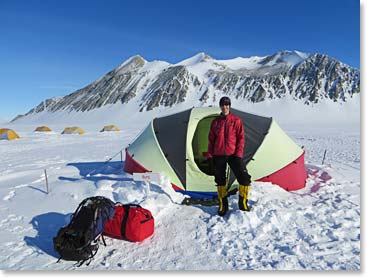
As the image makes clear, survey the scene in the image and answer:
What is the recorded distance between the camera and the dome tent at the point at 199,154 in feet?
22.4

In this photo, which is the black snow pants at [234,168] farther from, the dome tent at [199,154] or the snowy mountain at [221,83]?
the snowy mountain at [221,83]

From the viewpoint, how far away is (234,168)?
18.3ft

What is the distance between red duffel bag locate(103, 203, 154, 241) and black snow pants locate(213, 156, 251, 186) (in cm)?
164

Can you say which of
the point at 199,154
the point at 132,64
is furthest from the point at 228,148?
the point at 132,64

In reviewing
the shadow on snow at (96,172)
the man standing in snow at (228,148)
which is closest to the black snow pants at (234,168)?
the man standing in snow at (228,148)

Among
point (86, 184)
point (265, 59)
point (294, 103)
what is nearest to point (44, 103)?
point (265, 59)

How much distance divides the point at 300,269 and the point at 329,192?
3.52m

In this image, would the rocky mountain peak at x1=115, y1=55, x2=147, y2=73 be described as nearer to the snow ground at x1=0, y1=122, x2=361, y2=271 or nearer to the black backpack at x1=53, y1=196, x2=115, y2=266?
the snow ground at x1=0, y1=122, x2=361, y2=271

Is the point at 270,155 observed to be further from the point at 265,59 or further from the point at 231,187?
the point at 265,59

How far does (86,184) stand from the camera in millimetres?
7320

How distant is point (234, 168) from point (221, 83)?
116 m

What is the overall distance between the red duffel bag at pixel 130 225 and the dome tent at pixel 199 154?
2.08m

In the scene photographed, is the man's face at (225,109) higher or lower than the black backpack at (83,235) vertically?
Result: higher

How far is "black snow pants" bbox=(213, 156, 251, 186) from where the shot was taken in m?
5.52
